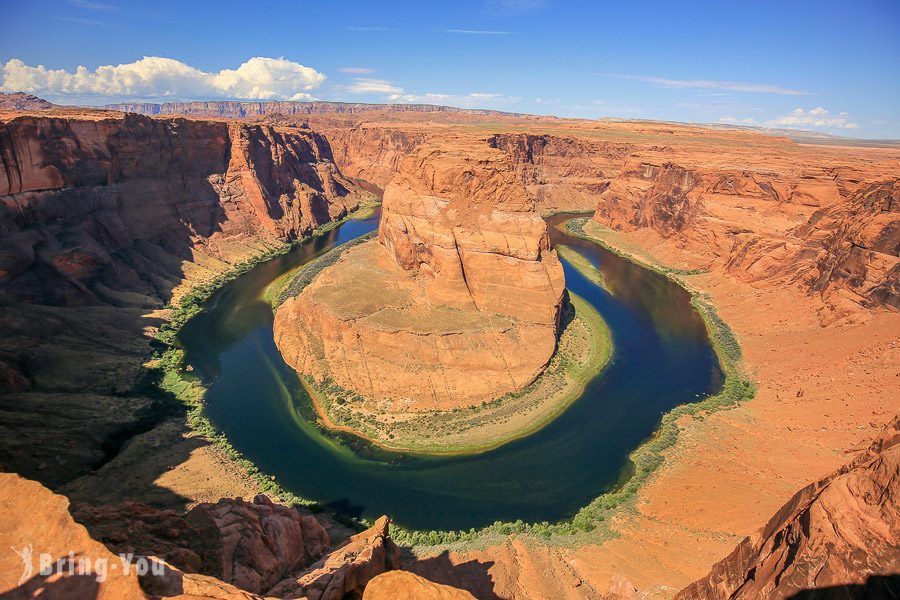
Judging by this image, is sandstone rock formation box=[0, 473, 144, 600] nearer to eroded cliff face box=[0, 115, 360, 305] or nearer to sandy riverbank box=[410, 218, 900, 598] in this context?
sandy riverbank box=[410, 218, 900, 598]

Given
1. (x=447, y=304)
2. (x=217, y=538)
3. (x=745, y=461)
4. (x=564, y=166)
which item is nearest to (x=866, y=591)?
(x=217, y=538)

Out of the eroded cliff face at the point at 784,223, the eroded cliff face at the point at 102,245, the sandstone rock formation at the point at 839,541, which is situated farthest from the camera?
the eroded cliff face at the point at 784,223

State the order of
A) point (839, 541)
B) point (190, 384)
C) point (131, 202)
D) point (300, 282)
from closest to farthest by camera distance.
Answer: point (839, 541)
point (190, 384)
point (300, 282)
point (131, 202)

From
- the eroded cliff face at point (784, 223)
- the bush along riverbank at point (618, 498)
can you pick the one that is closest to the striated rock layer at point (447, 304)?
the bush along riverbank at point (618, 498)

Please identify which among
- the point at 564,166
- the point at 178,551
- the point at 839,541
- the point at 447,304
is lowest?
the point at 178,551

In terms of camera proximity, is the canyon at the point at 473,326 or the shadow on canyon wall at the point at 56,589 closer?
the shadow on canyon wall at the point at 56,589

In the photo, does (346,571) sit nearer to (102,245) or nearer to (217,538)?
(217,538)

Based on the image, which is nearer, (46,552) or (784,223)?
(46,552)

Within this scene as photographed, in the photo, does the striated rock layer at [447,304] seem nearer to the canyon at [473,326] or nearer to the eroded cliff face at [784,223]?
the canyon at [473,326]
